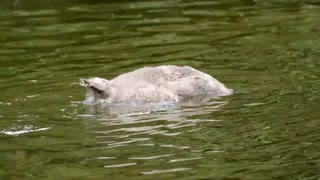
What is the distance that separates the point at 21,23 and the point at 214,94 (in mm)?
7727

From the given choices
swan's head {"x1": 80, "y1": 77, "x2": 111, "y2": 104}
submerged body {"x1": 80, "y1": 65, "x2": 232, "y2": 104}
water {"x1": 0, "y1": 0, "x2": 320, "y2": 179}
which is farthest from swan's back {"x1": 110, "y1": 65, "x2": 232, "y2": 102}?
Result: water {"x1": 0, "y1": 0, "x2": 320, "y2": 179}

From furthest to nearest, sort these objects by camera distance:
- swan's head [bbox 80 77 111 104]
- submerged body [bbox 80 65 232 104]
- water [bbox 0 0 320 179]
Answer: submerged body [bbox 80 65 232 104]
swan's head [bbox 80 77 111 104]
water [bbox 0 0 320 179]

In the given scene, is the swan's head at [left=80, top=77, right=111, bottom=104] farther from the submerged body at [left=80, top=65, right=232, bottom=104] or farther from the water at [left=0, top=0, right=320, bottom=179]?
the water at [left=0, top=0, right=320, bottom=179]

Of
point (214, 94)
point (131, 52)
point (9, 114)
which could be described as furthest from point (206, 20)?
point (9, 114)

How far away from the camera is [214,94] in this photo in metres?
11.9

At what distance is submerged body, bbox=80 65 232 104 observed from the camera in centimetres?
1163

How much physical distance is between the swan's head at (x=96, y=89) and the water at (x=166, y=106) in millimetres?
209

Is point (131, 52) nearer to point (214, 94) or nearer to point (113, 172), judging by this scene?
point (214, 94)

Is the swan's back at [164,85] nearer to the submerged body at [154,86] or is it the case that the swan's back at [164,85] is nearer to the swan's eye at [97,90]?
the submerged body at [154,86]

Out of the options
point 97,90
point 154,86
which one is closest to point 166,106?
point 154,86

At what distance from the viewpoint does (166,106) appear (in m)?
11.4

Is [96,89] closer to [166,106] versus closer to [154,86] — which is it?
[154,86]

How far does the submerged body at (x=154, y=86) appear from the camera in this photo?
11633 millimetres

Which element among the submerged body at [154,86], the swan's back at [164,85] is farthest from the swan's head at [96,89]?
the swan's back at [164,85]
